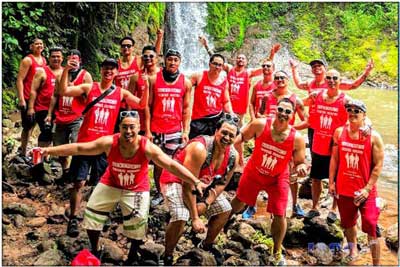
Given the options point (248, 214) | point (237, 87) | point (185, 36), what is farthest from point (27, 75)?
point (185, 36)

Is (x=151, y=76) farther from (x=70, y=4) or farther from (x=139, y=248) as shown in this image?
(x=70, y=4)

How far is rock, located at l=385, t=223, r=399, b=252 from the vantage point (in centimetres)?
672

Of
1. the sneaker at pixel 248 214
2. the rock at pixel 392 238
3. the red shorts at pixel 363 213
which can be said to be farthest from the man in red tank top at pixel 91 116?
the rock at pixel 392 238

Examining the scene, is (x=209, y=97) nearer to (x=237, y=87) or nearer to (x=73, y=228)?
(x=237, y=87)

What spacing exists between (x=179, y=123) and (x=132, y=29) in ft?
32.7

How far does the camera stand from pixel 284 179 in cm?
570

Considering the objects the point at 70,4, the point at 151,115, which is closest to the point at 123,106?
the point at 151,115

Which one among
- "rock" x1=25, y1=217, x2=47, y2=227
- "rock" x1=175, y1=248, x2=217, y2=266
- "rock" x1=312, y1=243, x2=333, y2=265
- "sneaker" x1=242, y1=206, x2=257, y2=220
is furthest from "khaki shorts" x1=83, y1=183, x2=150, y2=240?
"rock" x1=312, y1=243, x2=333, y2=265

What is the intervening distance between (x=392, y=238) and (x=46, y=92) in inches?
220

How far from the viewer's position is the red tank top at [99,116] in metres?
5.96

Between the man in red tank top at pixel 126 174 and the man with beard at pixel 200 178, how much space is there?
225 mm

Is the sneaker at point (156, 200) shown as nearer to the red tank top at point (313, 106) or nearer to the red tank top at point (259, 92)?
the red tank top at point (259, 92)

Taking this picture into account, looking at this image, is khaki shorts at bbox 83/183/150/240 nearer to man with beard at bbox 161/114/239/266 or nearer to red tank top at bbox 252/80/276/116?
man with beard at bbox 161/114/239/266

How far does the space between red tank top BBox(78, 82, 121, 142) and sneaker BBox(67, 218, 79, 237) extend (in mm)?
1023
